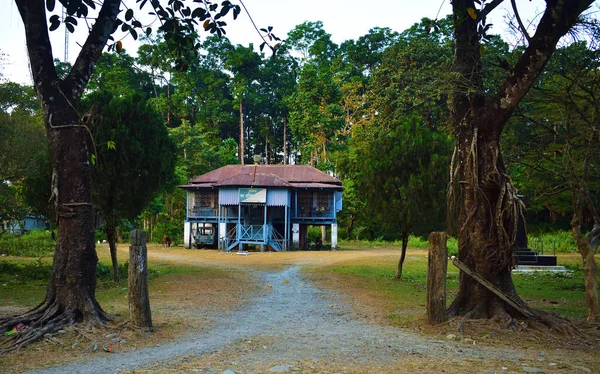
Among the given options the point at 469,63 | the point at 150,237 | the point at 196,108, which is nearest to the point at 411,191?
the point at 469,63

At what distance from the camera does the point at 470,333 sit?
8734 mm

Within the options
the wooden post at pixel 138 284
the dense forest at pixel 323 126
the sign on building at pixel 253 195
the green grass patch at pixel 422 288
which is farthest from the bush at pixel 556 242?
the wooden post at pixel 138 284

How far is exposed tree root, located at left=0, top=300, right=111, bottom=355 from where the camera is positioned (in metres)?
7.91

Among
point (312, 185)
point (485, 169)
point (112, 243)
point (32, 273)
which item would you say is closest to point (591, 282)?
point (485, 169)

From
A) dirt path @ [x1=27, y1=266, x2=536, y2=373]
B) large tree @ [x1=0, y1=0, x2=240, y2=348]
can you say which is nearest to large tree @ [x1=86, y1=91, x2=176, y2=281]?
large tree @ [x1=0, y1=0, x2=240, y2=348]

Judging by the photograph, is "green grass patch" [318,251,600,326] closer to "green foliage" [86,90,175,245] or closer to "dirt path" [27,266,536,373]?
"dirt path" [27,266,536,373]

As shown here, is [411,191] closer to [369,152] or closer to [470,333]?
[369,152]

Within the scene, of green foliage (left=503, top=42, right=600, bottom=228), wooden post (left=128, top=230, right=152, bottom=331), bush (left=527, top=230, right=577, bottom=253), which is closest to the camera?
wooden post (left=128, top=230, right=152, bottom=331)

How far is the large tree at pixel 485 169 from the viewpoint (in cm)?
905

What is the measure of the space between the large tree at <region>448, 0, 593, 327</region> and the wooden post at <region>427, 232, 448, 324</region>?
23.4 inches

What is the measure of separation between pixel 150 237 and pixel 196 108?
59.0 feet

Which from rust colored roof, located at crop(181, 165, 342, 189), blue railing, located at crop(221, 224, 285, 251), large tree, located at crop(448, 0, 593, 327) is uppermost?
rust colored roof, located at crop(181, 165, 342, 189)

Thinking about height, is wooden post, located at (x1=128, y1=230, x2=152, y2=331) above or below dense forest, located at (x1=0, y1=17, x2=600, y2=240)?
below

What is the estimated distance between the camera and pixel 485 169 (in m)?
9.71
